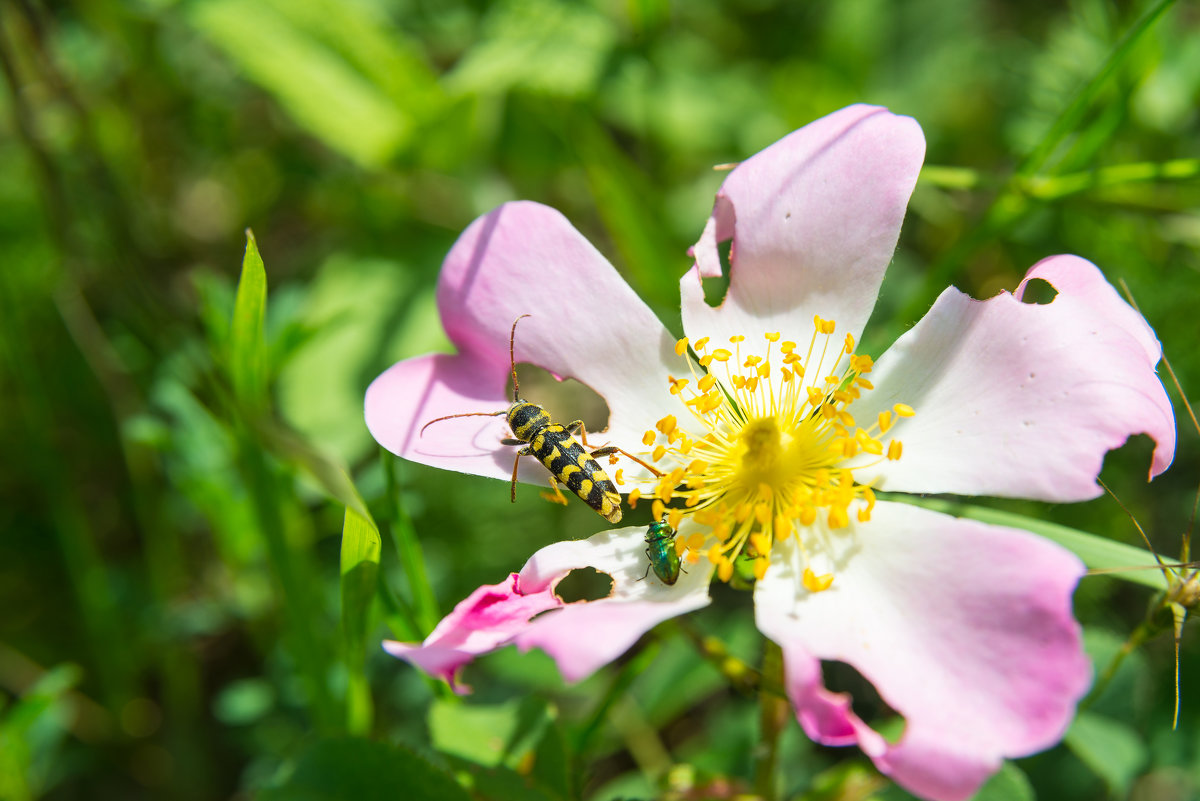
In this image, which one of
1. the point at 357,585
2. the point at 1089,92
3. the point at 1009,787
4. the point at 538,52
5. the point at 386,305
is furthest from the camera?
the point at 386,305

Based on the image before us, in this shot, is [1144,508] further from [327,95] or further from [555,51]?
[327,95]

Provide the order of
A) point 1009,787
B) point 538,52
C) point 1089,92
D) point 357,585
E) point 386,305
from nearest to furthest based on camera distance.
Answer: point 357,585 < point 1009,787 < point 1089,92 < point 538,52 < point 386,305

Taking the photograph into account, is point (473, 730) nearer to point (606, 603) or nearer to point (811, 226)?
point (606, 603)

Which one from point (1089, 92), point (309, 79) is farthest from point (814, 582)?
point (309, 79)

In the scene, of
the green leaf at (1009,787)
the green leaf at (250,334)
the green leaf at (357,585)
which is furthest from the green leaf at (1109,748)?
the green leaf at (250,334)

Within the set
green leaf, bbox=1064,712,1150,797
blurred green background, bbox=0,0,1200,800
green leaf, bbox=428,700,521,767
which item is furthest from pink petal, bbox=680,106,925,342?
green leaf, bbox=1064,712,1150,797

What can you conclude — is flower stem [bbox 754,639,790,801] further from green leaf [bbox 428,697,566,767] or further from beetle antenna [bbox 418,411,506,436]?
beetle antenna [bbox 418,411,506,436]
